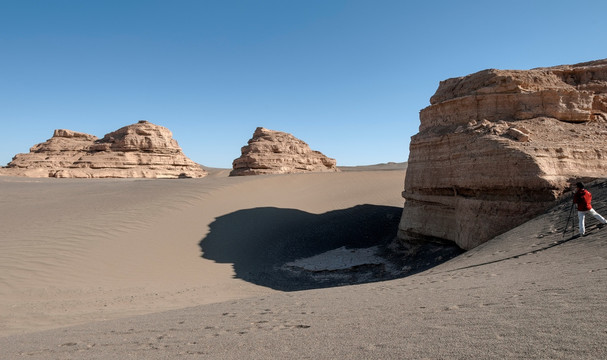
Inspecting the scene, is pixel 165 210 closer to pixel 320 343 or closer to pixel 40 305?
pixel 40 305

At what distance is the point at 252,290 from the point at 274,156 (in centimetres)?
2393

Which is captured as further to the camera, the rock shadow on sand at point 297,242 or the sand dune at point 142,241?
the rock shadow on sand at point 297,242

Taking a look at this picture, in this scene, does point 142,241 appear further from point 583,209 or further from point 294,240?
point 583,209

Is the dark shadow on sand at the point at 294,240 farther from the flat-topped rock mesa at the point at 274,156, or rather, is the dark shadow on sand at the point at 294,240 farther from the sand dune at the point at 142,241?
the flat-topped rock mesa at the point at 274,156

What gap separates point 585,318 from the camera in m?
2.48

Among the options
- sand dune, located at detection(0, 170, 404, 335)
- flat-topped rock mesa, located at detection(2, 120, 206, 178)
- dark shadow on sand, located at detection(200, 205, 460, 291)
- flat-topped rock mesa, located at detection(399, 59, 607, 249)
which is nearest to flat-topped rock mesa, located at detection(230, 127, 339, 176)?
flat-topped rock mesa, located at detection(2, 120, 206, 178)

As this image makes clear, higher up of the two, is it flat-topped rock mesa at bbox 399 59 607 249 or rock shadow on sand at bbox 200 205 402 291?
flat-topped rock mesa at bbox 399 59 607 249

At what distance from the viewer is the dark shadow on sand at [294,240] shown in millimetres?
9742

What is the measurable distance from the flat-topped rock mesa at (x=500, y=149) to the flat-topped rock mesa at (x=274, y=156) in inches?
812

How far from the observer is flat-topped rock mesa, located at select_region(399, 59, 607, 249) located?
25.9ft

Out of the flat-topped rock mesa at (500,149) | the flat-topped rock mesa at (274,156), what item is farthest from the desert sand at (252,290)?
the flat-topped rock mesa at (274,156)

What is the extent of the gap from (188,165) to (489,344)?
36355 millimetres

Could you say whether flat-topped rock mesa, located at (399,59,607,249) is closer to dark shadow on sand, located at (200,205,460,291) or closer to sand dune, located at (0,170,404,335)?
dark shadow on sand, located at (200,205,460,291)

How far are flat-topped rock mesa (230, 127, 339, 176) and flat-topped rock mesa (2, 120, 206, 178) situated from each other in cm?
673
